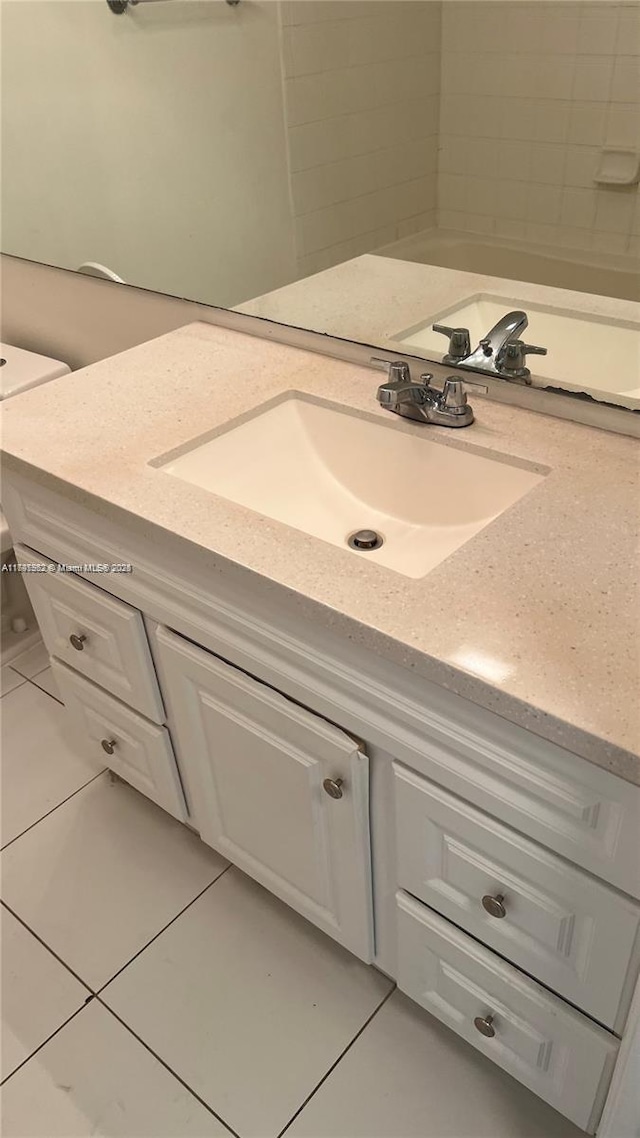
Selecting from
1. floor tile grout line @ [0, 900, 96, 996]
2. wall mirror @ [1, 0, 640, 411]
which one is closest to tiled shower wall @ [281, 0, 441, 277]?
wall mirror @ [1, 0, 640, 411]

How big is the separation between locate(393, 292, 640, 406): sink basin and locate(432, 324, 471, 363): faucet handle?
3 cm

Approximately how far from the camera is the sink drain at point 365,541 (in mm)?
1153

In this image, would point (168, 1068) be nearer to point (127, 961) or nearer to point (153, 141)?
point (127, 961)

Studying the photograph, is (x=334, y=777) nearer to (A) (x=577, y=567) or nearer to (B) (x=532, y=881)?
(B) (x=532, y=881)

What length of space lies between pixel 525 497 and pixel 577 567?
0.48ft

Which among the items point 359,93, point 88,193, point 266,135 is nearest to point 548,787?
point 359,93

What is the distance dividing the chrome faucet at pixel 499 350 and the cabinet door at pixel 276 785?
Answer: 53cm

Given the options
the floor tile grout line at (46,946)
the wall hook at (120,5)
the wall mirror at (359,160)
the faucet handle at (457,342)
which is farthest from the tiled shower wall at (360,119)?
the floor tile grout line at (46,946)

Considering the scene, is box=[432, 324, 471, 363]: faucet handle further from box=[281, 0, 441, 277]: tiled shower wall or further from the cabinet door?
the cabinet door

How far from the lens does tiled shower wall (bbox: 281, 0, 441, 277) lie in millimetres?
1072

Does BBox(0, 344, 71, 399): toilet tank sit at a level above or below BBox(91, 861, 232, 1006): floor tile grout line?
above

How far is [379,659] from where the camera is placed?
88cm

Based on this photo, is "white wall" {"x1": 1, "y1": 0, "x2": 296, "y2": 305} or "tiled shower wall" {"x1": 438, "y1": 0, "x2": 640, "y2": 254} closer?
"tiled shower wall" {"x1": 438, "y1": 0, "x2": 640, "y2": 254}

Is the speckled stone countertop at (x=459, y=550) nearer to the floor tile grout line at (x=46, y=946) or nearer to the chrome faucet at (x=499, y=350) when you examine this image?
the chrome faucet at (x=499, y=350)
